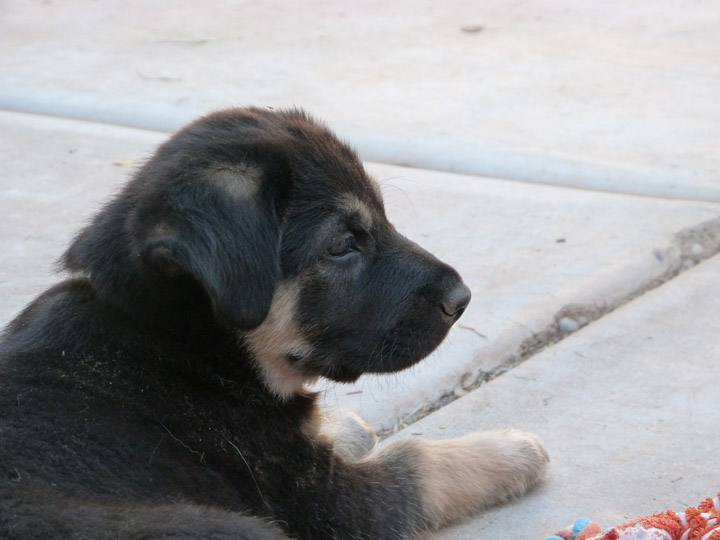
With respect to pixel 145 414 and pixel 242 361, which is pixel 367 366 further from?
pixel 145 414

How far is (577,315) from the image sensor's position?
482 cm

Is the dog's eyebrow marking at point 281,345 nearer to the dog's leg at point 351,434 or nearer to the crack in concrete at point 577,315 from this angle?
the dog's leg at point 351,434

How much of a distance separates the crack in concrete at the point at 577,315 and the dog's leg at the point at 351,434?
13 centimetres

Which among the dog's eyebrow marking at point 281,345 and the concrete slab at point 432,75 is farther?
the concrete slab at point 432,75

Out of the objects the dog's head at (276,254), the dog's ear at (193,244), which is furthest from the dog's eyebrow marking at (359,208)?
the dog's ear at (193,244)

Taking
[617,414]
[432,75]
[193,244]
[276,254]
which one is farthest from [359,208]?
[432,75]

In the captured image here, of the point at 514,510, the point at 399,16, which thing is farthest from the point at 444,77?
the point at 514,510

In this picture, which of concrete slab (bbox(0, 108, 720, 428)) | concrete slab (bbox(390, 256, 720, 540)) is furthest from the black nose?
concrete slab (bbox(0, 108, 720, 428))

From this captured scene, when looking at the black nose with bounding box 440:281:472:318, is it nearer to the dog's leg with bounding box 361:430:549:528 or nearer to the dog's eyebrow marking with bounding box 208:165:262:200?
the dog's leg with bounding box 361:430:549:528

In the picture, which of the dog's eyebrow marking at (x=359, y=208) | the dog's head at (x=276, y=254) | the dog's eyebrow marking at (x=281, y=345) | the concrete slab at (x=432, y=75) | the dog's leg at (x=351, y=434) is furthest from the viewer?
the concrete slab at (x=432, y=75)

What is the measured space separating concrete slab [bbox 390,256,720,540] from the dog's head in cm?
72

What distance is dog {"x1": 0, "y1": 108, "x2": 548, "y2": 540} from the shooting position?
2.85 metres

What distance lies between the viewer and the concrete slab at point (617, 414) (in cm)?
363

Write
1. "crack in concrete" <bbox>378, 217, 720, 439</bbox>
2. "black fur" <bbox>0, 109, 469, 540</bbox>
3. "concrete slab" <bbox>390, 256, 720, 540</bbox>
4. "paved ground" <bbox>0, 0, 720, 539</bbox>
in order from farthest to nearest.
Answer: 1. "crack in concrete" <bbox>378, 217, 720, 439</bbox>
2. "paved ground" <bbox>0, 0, 720, 539</bbox>
3. "concrete slab" <bbox>390, 256, 720, 540</bbox>
4. "black fur" <bbox>0, 109, 469, 540</bbox>
